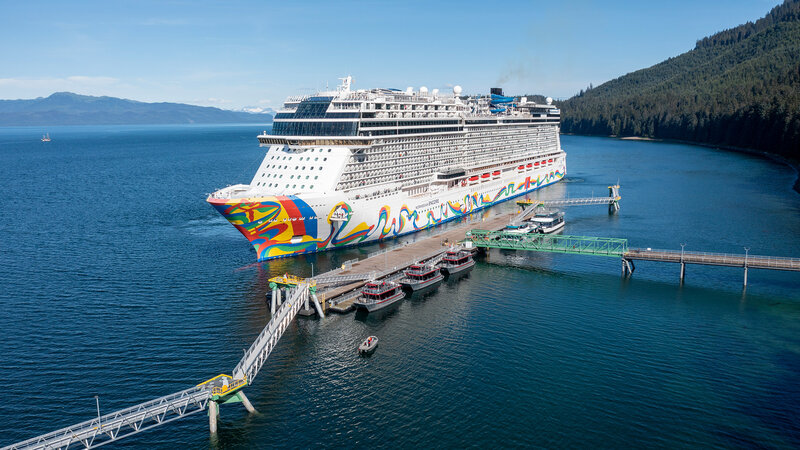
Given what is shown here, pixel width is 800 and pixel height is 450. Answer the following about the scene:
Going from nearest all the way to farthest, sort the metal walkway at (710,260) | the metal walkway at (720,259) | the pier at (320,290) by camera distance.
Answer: the pier at (320,290)
the metal walkway at (720,259)
the metal walkway at (710,260)

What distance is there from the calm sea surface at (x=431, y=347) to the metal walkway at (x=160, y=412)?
1.18 metres

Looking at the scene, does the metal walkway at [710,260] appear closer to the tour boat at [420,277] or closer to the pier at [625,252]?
the pier at [625,252]

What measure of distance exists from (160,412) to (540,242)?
146 feet

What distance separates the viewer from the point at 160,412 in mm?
27688

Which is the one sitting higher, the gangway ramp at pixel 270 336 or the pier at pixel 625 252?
the pier at pixel 625 252

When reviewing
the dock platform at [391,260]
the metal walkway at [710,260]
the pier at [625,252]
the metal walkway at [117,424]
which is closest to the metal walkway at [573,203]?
the dock platform at [391,260]

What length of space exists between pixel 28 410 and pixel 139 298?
1758 cm

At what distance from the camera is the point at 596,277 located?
5494cm

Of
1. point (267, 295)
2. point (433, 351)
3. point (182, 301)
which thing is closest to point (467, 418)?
point (433, 351)

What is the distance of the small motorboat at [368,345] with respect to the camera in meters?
37.9

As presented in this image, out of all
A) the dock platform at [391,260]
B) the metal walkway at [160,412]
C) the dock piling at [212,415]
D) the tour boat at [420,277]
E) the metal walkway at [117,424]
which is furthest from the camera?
the tour boat at [420,277]

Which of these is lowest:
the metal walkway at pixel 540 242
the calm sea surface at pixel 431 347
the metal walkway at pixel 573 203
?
the calm sea surface at pixel 431 347

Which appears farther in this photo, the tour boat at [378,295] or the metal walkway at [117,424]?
the tour boat at [378,295]

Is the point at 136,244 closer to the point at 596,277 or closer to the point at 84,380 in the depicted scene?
the point at 84,380
